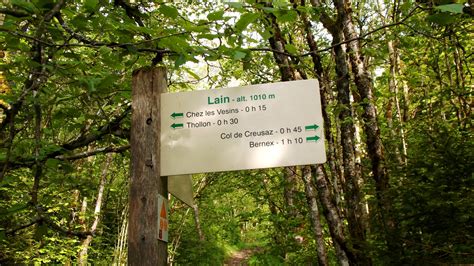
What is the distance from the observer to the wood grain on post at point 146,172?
76.7 inches

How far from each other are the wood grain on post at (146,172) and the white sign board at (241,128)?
0.06m

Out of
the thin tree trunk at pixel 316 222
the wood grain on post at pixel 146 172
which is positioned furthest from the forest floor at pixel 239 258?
the wood grain on post at pixel 146 172

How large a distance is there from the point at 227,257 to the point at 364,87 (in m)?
15.6

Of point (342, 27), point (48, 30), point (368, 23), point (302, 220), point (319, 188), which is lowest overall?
point (302, 220)

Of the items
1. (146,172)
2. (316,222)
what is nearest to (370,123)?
(316,222)

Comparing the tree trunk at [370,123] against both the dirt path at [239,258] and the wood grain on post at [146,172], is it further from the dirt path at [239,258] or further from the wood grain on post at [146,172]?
the dirt path at [239,258]

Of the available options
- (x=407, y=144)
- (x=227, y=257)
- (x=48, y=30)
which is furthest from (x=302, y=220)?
(x=227, y=257)

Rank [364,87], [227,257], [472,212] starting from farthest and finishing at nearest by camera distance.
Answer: [227,257] < [364,87] < [472,212]

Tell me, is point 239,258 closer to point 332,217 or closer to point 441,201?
point 332,217

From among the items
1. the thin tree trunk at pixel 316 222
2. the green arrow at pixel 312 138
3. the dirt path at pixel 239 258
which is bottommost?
the dirt path at pixel 239 258

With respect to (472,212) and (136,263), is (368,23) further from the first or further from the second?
(136,263)

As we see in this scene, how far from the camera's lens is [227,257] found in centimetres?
1848

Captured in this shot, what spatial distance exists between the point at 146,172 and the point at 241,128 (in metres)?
0.58

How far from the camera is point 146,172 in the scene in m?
2.04
